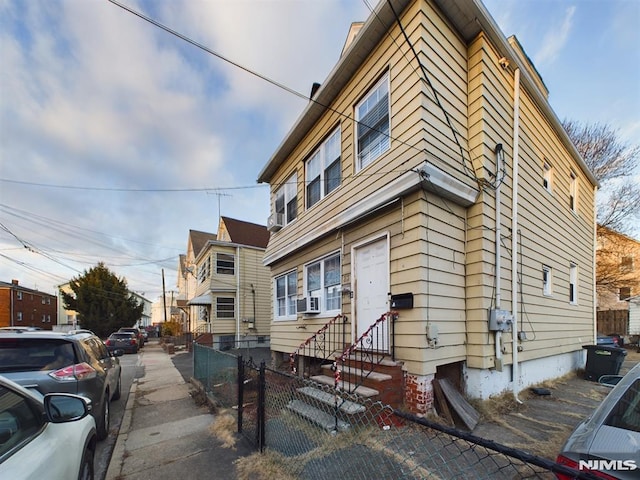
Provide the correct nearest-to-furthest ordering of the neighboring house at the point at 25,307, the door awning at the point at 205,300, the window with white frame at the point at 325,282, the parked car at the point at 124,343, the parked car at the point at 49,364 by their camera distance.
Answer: the parked car at the point at 49,364 → the window with white frame at the point at 325,282 → the parked car at the point at 124,343 → the door awning at the point at 205,300 → the neighboring house at the point at 25,307

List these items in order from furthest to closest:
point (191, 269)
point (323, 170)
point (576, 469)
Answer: point (191, 269) < point (323, 170) < point (576, 469)

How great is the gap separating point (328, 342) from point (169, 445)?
143 inches

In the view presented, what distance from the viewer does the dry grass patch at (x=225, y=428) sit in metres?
4.61

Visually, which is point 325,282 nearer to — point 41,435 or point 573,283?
point 41,435

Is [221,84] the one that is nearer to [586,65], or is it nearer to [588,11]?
[588,11]

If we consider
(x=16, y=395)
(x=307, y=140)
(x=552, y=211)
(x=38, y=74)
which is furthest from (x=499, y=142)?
(x=38, y=74)

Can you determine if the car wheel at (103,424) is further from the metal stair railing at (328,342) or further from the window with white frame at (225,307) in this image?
the window with white frame at (225,307)

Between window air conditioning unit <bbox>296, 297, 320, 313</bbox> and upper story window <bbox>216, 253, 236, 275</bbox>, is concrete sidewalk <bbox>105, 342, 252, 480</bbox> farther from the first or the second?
upper story window <bbox>216, 253, 236, 275</bbox>

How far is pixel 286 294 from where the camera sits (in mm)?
10188

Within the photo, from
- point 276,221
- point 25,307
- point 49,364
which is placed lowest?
point 25,307

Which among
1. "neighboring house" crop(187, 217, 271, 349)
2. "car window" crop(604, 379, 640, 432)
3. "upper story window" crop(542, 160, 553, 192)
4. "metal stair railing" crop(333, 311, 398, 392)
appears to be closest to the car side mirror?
"metal stair railing" crop(333, 311, 398, 392)

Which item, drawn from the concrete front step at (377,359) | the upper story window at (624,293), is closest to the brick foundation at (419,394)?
the concrete front step at (377,359)

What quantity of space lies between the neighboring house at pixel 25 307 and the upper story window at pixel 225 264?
3159 centimetres

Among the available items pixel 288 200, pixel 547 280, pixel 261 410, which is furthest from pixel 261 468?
pixel 547 280
